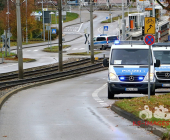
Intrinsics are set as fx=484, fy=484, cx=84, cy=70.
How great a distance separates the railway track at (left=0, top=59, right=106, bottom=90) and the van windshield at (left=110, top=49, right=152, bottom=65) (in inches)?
329

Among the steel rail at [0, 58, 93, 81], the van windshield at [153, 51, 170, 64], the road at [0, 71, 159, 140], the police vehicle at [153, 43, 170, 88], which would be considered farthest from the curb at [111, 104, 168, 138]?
the steel rail at [0, 58, 93, 81]

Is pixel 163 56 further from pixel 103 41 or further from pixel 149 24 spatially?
pixel 103 41

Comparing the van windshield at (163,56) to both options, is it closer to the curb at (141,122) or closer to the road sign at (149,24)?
the road sign at (149,24)

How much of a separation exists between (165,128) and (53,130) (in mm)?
2595

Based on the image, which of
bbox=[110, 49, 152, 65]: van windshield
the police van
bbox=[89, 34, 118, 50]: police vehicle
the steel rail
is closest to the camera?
the police van

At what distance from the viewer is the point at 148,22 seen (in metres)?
16.2

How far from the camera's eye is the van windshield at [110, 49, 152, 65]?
19531 millimetres

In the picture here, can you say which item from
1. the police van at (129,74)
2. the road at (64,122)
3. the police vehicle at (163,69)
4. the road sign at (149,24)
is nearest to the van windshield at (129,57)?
the police van at (129,74)

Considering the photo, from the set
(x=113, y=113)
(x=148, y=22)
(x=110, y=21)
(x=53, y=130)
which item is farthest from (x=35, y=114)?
(x=110, y=21)

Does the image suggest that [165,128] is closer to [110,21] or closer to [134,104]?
[134,104]

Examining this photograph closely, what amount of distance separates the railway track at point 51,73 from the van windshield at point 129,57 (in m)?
8.35

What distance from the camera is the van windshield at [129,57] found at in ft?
64.1

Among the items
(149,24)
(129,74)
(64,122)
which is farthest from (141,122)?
(129,74)

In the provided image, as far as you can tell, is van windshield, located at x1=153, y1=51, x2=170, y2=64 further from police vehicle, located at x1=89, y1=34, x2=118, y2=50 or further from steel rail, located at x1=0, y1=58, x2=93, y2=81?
police vehicle, located at x1=89, y1=34, x2=118, y2=50
